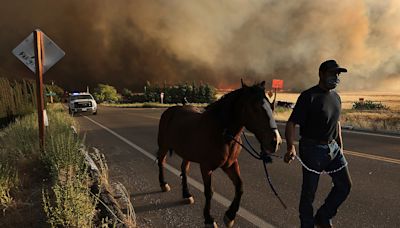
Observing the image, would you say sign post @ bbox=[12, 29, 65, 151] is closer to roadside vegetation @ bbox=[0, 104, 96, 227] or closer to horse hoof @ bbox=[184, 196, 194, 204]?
Answer: roadside vegetation @ bbox=[0, 104, 96, 227]

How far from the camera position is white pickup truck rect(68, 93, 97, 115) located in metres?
28.0

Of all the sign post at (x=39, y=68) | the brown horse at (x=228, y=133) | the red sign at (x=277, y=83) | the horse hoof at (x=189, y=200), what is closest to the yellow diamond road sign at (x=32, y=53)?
the sign post at (x=39, y=68)

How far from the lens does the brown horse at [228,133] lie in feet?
11.7

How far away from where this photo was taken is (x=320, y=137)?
3.67 m

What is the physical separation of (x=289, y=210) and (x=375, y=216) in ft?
A: 3.67

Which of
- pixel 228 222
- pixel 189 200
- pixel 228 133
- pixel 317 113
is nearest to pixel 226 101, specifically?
pixel 228 133

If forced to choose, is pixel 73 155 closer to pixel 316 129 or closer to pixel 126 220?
pixel 126 220

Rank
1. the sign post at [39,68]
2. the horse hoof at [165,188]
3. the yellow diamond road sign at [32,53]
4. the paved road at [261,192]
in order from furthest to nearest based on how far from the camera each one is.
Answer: the yellow diamond road sign at [32,53] < the sign post at [39,68] < the horse hoof at [165,188] < the paved road at [261,192]

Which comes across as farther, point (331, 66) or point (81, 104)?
point (81, 104)

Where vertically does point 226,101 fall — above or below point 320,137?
above

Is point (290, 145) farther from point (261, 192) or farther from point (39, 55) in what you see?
point (39, 55)

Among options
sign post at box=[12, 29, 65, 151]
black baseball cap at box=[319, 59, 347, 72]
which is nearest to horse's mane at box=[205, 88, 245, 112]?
black baseball cap at box=[319, 59, 347, 72]

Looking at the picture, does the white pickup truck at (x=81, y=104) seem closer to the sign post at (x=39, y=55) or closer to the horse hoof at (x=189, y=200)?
the sign post at (x=39, y=55)

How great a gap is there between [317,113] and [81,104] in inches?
1076
